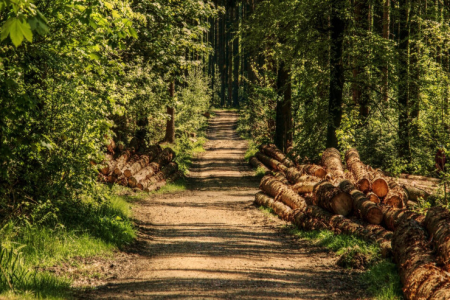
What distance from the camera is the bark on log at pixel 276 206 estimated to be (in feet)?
38.4

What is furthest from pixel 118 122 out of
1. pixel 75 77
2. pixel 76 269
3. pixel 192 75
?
pixel 192 75

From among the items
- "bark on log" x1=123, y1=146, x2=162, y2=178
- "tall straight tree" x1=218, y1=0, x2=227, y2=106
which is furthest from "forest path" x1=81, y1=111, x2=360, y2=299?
"tall straight tree" x1=218, y1=0, x2=227, y2=106

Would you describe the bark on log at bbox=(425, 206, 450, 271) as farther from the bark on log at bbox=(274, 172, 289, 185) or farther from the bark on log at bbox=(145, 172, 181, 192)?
the bark on log at bbox=(145, 172, 181, 192)

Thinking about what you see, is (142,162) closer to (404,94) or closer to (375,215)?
(404,94)

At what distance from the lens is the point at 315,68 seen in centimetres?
1530

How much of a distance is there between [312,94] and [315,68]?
43.0 inches

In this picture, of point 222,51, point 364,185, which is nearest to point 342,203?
point 364,185

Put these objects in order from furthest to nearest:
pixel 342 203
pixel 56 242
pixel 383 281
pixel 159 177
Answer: pixel 159 177 < pixel 342 203 < pixel 56 242 < pixel 383 281

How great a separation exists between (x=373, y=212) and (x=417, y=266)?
3.25 m

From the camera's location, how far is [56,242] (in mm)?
7262

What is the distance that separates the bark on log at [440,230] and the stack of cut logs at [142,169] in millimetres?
9887

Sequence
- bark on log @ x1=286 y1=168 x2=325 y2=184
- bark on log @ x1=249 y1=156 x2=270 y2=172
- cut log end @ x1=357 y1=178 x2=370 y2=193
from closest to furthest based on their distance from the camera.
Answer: cut log end @ x1=357 y1=178 x2=370 y2=193 → bark on log @ x1=286 y1=168 x2=325 y2=184 → bark on log @ x1=249 y1=156 x2=270 y2=172

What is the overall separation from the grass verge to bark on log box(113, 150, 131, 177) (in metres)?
7.57

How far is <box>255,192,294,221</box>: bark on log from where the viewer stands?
11718 mm
